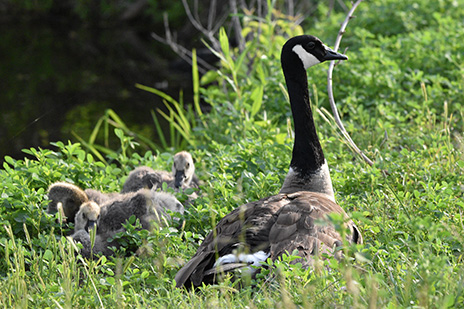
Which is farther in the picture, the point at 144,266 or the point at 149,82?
the point at 149,82

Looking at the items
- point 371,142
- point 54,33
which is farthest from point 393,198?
point 54,33

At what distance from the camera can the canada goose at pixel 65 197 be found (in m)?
5.06

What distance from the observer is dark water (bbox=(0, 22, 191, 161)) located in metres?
11.8

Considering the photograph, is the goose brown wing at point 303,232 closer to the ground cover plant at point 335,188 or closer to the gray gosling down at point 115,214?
the ground cover plant at point 335,188

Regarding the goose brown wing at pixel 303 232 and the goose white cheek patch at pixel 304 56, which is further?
the goose white cheek patch at pixel 304 56

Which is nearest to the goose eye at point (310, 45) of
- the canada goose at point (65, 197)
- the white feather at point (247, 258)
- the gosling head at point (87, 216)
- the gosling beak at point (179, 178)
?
the gosling beak at point (179, 178)

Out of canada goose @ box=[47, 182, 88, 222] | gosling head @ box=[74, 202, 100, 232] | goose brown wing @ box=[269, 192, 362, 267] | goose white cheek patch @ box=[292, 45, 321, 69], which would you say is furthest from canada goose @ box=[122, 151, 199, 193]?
goose brown wing @ box=[269, 192, 362, 267]

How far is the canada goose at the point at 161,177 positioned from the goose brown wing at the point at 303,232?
6.54 feet

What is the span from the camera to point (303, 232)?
375 centimetres

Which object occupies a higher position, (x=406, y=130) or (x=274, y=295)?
(x=274, y=295)

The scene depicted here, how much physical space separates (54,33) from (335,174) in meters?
18.0

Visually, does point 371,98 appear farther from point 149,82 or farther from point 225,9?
point 225,9

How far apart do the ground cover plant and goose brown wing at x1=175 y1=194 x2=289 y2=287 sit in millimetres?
159

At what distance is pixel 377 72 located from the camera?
302 inches
